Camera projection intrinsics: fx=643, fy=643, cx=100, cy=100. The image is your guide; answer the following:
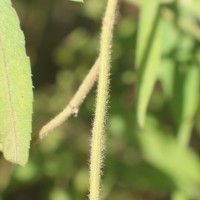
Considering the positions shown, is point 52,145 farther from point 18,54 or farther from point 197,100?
point 18,54

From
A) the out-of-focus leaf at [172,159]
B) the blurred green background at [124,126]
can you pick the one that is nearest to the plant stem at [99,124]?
the blurred green background at [124,126]

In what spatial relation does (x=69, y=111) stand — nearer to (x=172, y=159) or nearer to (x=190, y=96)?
(x=190, y=96)

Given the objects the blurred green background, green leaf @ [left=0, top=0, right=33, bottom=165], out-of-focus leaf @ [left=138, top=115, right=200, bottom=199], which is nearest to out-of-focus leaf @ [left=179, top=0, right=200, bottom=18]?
the blurred green background

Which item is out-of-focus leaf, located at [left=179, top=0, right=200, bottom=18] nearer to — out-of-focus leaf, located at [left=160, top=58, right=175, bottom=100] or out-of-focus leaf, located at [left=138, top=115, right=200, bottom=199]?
Result: out-of-focus leaf, located at [left=160, top=58, right=175, bottom=100]

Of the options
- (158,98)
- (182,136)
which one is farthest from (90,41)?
(182,136)

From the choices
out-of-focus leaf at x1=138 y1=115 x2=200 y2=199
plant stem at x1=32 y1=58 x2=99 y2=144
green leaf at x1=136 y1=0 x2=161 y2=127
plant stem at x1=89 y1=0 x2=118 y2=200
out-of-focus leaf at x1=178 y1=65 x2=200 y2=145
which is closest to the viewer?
plant stem at x1=89 y1=0 x2=118 y2=200

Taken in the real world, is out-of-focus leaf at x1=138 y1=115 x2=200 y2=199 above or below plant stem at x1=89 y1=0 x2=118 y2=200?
below
